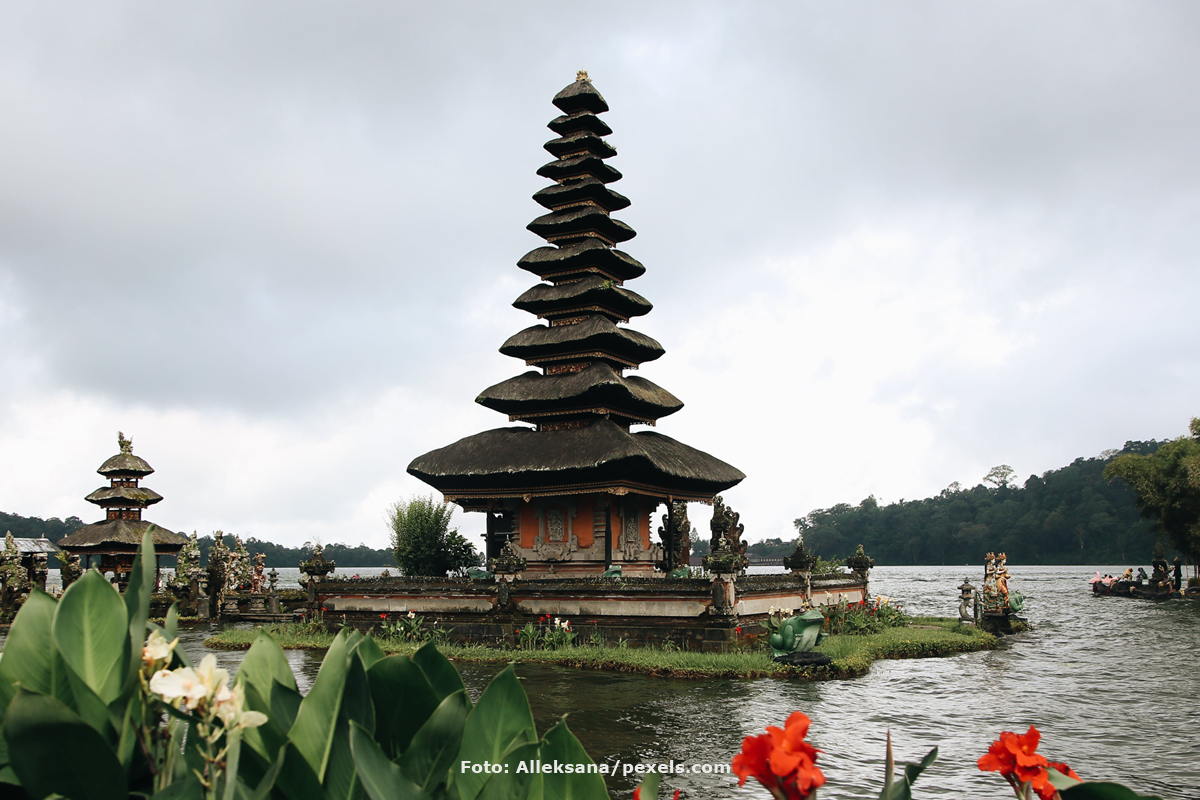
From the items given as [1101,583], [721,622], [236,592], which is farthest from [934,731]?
[1101,583]

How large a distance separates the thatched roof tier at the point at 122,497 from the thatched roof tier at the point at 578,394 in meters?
19.9

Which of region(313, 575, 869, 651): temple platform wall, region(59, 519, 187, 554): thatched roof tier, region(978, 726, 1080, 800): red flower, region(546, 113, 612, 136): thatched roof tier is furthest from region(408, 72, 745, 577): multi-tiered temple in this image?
region(978, 726, 1080, 800): red flower

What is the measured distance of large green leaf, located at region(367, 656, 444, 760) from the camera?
2.10 meters

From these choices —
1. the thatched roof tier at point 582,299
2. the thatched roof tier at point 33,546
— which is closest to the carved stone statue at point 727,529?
the thatched roof tier at point 582,299

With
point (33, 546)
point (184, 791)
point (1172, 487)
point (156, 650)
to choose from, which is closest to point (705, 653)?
point (184, 791)

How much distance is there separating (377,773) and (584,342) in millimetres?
24524

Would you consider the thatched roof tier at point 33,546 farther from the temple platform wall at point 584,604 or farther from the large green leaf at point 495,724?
the large green leaf at point 495,724

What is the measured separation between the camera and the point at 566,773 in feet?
6.88

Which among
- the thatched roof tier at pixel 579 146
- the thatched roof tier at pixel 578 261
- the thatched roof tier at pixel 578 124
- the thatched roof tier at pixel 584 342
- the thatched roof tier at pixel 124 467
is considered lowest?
the thatched roof tier at pixel 124 467

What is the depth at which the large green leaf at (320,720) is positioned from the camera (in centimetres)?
192

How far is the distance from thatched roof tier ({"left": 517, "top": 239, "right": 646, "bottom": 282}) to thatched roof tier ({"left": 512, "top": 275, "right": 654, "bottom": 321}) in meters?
0.40

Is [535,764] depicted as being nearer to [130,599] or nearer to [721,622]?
[130,599]

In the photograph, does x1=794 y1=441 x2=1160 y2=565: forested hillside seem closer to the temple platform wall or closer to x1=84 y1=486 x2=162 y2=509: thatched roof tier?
the temple platform wall

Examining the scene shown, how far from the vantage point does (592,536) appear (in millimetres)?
24188
